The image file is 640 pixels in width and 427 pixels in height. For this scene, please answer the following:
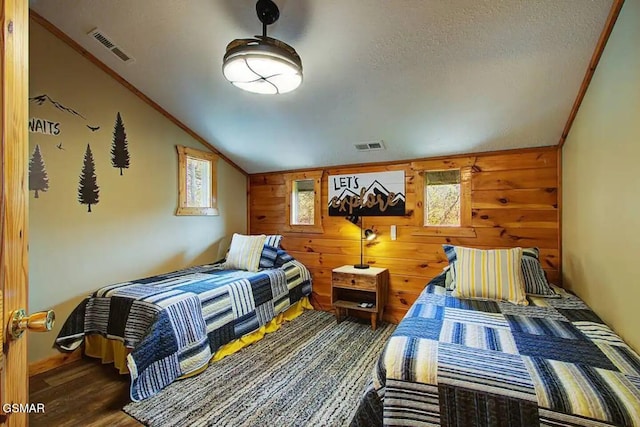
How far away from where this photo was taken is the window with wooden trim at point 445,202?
3008 mm

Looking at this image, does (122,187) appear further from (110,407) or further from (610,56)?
(610,56)

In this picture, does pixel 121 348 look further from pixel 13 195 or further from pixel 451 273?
pixel 451 273

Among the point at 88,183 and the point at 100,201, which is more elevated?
the point at 88,183

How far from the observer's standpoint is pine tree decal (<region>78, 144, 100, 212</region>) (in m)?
2.61

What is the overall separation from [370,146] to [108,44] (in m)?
2.46

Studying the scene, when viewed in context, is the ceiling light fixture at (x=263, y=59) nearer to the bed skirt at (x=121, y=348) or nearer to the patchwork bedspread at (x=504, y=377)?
the patchwork bedspread at (x=504, y=377)

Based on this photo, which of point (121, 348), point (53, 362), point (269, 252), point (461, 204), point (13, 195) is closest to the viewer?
point (13, 195)

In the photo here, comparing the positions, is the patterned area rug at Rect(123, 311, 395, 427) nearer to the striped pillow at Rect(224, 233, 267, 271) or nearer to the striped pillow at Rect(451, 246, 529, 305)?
the striped pillow at Rect(224, 233, 267, 271)

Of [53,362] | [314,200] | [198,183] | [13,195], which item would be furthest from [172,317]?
[314,200]

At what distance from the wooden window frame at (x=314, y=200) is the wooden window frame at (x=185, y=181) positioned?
3.00ft

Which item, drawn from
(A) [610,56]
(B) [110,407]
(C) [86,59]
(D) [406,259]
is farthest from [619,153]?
(C) [86,59]

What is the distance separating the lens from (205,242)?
3754 mm

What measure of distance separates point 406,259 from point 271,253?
154 centimetres

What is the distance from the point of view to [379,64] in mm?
2174
